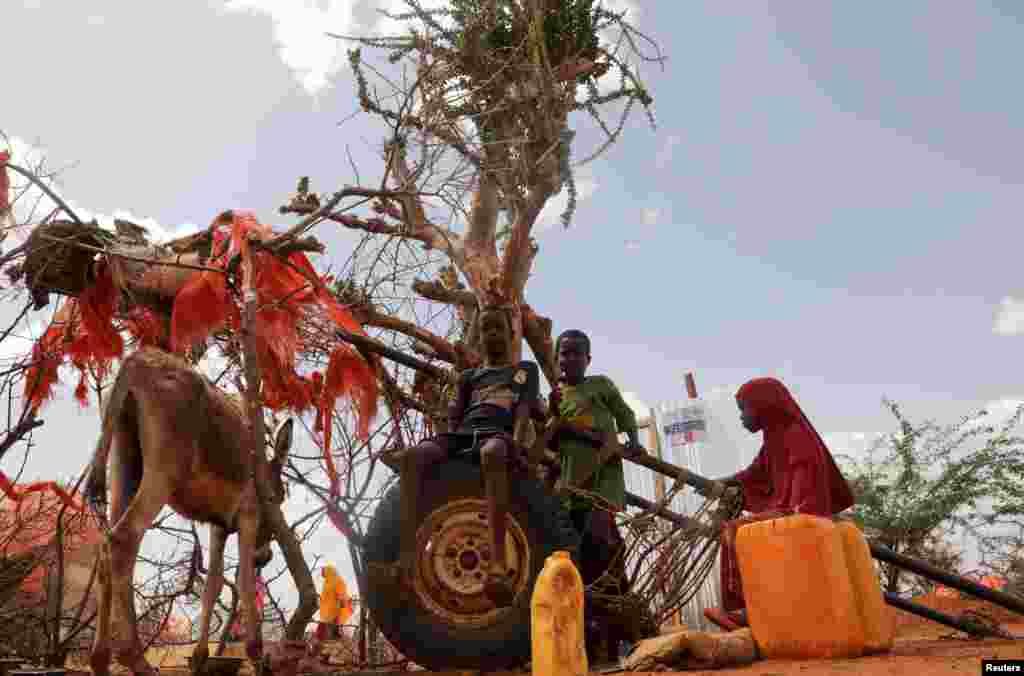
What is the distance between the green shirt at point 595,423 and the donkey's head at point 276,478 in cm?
169

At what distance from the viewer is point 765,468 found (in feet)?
14.3

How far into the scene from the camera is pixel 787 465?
4.15m

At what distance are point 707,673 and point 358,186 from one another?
114 inches

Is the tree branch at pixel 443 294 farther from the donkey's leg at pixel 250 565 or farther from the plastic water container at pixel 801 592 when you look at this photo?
the plastic water container at pixel 801 592

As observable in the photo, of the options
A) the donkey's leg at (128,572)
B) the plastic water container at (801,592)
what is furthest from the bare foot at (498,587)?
the donkey's leg at (128,572)

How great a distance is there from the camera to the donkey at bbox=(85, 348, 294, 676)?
2.95 meters

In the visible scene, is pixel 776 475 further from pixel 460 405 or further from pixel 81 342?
pixel 81 342

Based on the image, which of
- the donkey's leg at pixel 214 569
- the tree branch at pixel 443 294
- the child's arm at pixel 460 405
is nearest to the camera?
the donkey's leg at pixel 214 569

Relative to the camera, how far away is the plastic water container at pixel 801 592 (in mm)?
3490

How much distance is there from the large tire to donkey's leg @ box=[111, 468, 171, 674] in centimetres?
105

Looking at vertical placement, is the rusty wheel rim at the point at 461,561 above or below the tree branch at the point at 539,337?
below

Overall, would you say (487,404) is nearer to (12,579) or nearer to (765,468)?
(765,468)

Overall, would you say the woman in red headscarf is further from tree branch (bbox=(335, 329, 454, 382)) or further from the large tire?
tree branch (bbox=(335, 329, 454, 382))

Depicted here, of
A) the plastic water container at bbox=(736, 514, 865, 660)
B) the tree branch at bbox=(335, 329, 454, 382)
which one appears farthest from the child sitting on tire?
the plastic water container at bbox=(736, 514, 865, 660)
